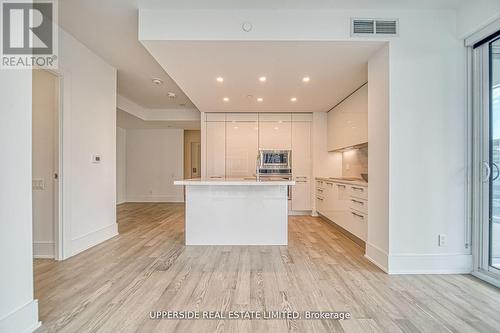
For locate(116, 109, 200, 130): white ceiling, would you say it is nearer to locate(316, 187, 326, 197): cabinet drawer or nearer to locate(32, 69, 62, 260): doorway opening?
locate(32, 69, 62, 260): doorway opening

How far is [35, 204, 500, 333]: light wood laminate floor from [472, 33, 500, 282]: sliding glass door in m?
0.34

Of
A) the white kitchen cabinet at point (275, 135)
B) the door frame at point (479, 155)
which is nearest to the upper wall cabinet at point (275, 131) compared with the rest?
the white kitchen cabinet at point (275, 135)

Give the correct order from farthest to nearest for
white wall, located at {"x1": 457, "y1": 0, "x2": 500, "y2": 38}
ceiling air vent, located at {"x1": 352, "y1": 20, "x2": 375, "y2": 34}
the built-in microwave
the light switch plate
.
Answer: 1. the built-in microwave
2. the light switch plate
3. ceiling air vent, located at {"x1": 352, "y1": 20, "x2": 375, "y2": 34}
4. white wall, located at {"x1": 457, "y1": 0, "x2": 500, "y2": 38}

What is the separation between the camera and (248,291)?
2.32 meters

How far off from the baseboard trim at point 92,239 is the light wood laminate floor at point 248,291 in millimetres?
106

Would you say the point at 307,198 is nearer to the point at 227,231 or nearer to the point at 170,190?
the point at 227,231

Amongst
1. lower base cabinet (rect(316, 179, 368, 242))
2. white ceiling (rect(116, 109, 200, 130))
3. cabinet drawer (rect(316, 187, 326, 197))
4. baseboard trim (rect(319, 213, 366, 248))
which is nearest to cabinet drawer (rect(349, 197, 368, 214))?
lower base cabinet (rect(316, 179, 368, 242))

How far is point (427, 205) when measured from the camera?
9.07ft

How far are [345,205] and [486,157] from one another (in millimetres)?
1927

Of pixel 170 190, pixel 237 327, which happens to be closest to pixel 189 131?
pixel 170 190

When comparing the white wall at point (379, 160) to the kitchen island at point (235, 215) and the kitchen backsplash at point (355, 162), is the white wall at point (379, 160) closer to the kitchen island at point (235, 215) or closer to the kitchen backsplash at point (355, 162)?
the kitchen island at point (235, 215)

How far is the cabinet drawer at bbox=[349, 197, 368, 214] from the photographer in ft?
11.4

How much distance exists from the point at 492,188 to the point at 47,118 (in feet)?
16.7

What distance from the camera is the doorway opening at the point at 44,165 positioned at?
10.6 feet
